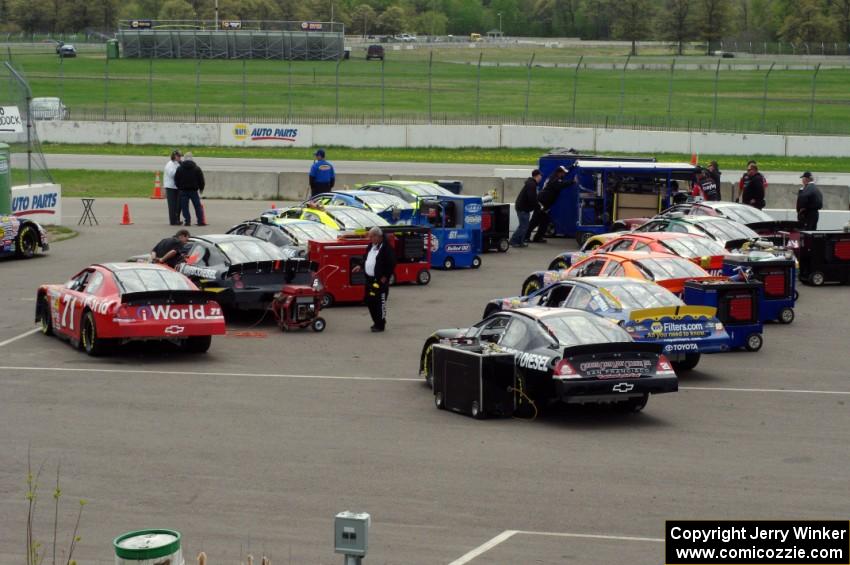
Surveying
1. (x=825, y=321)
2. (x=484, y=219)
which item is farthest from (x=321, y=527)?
(x=484, y=219)

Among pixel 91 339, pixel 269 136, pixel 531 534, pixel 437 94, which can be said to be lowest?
pixel 91 339

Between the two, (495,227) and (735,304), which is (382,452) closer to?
(735,304)

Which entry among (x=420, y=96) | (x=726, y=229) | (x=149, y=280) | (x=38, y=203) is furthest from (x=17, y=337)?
(x=420, y=96)

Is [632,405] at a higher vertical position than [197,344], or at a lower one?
higher

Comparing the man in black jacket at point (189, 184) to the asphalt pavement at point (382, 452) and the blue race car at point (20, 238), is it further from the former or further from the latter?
the asphalt pavement at point (382, 452)

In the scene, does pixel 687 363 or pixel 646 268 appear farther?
pixel 646 268

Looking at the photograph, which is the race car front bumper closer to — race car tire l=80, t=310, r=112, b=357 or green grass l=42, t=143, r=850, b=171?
race car tire l=80, t=310, r=112, b=357

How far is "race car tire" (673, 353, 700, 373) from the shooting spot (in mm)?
17875

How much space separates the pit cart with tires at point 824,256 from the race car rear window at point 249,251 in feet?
36.1

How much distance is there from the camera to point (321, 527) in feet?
35.3

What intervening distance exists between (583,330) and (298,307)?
6980 millimetres

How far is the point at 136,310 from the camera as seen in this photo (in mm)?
17844

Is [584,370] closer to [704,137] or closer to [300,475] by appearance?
[300,475]

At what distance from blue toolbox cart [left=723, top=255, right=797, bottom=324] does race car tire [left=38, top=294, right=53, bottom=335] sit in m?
10.9
